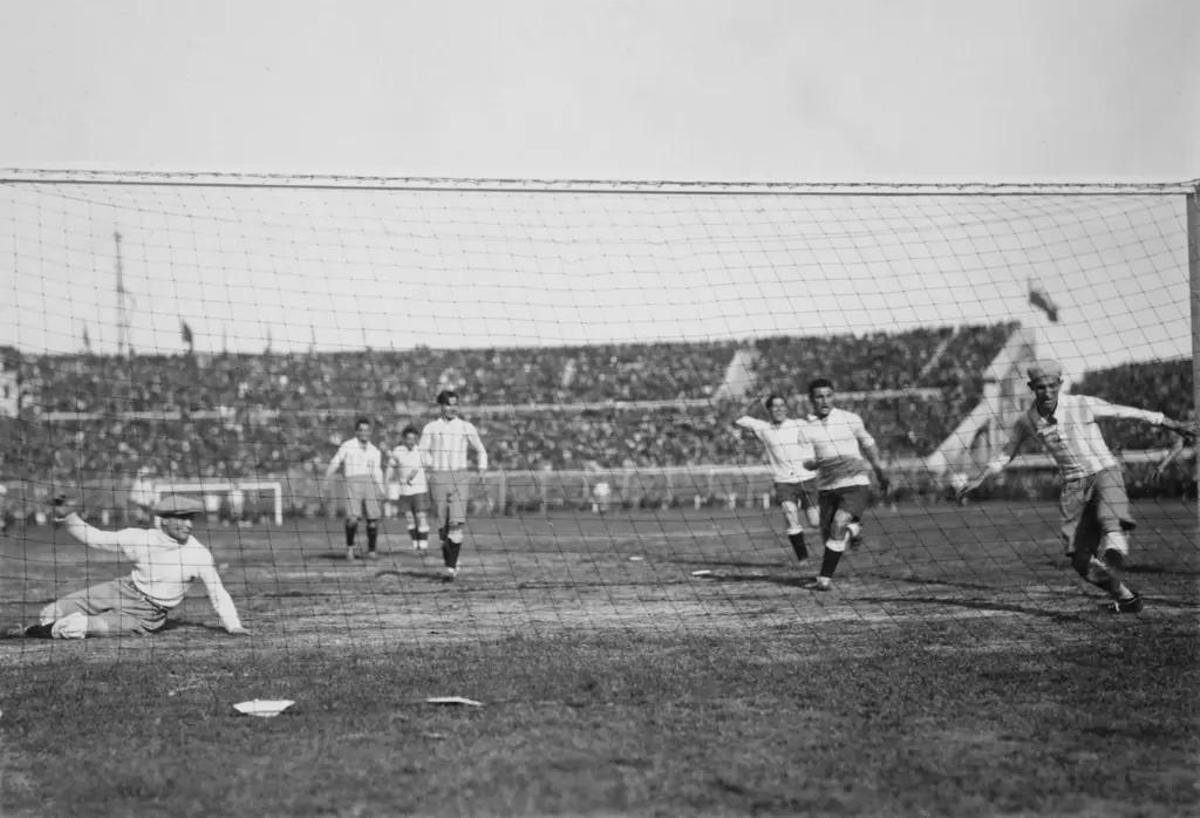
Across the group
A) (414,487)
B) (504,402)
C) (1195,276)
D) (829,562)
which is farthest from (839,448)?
(504,402)

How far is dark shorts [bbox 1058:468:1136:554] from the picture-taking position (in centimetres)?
878

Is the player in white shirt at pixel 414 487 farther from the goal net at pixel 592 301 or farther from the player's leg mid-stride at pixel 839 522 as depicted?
the player's leg mid-stride at pixel 839 522

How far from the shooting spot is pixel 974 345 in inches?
1162

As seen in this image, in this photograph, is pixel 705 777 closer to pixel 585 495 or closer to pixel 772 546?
pixel 772 546

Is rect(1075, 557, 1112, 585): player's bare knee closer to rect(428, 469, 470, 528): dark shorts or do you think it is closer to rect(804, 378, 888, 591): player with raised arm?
rect(804, 378, 888, 591): player with raised arm

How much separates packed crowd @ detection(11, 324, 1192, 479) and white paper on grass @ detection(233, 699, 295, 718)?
18.6 m

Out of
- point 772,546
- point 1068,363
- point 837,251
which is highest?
point 837,251

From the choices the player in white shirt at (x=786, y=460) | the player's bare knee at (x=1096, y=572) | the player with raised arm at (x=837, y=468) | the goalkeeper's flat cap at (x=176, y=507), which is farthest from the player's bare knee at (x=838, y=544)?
the goalkeeper's flat cap at (x=176, y=507)

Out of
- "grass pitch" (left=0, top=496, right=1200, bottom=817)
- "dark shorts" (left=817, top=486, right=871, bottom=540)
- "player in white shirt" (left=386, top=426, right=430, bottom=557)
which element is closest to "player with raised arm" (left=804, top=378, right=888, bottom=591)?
"dark shorts" (left=817, top=486, right=871, bottom=540)

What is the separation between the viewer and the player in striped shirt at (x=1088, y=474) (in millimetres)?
8797

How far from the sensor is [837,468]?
11.2 meters

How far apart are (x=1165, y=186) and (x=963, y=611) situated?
3622 millimetres

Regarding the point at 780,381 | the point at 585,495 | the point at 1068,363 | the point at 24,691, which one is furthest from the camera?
the point at 780,381

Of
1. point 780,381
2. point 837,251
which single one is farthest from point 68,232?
point 780,381
